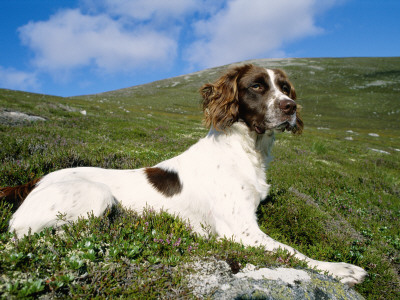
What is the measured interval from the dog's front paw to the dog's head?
6.60 feet

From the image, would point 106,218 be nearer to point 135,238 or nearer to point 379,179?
point 135,238

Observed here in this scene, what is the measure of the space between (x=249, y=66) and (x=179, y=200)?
2.73 m

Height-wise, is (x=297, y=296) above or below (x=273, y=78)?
below

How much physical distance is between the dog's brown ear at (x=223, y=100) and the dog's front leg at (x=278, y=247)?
1.61 m

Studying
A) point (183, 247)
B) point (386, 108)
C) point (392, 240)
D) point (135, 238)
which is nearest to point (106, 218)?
point (135, 238)

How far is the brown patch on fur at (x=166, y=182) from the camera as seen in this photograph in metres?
3.78

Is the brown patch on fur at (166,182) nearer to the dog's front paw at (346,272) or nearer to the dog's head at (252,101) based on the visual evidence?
the dog's head at (252,101)

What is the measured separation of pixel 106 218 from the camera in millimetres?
2984

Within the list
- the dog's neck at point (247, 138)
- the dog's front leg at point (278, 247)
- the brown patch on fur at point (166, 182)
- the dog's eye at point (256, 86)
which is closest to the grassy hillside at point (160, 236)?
the dog's front leg at point (278, 247)

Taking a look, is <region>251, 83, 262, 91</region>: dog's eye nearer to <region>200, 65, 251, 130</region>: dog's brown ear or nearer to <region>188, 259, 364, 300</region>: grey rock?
<region>200, 65, 251, 130</region>: dog's brown ear

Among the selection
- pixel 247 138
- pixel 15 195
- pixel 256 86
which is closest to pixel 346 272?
pixel 247 138

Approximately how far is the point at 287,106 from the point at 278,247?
203 centimetres

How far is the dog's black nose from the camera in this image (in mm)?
3674

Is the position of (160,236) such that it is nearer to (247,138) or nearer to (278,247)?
(278,247)
